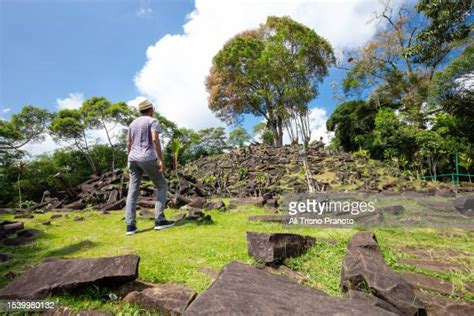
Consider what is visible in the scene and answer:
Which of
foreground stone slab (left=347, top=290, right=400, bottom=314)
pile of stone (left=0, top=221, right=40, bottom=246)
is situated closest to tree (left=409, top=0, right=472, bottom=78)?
foreground stone slab (left=347, top=290, right=400, bottom=314)

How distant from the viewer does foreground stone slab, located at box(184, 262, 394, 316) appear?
1244 mm

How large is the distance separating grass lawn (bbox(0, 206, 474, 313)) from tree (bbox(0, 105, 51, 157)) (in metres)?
20.2

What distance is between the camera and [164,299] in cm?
167

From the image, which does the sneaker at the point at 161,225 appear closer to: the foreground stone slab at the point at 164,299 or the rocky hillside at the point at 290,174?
the foreground stone slab at the point at 164,299

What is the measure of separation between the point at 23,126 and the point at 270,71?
2261 centimetres

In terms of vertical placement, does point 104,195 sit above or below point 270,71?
below

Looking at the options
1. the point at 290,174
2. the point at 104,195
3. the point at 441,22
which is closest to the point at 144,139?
the point at 104,195

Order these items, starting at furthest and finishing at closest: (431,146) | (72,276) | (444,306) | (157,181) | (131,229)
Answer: (431,146)
(157,181)
(131,229)
(72,276)
(444,306)

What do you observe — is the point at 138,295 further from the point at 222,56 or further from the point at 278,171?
the point at 222,56

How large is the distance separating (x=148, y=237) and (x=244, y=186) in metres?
9.90

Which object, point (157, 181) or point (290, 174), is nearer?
point (157, 181)

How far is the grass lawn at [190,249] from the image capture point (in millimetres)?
2127

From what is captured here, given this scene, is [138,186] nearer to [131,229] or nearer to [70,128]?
[131,229]

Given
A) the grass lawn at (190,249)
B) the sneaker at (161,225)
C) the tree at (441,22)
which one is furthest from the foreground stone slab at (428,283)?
the tree at (441,22)
